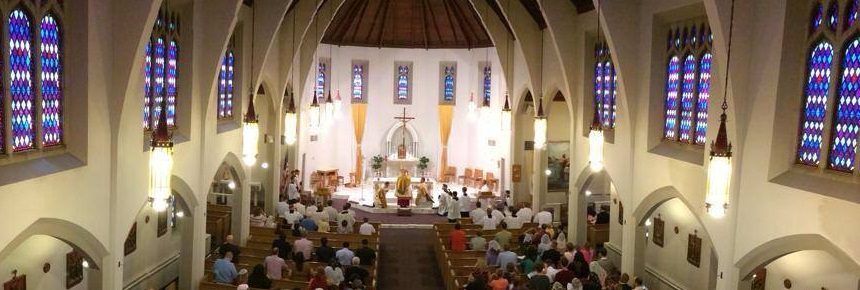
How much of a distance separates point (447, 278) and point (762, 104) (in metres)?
8.37

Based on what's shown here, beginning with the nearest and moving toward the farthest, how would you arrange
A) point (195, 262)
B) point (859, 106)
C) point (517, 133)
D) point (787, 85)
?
point (859, 106), point (787, 85), point (195, 262), point (517, 133)

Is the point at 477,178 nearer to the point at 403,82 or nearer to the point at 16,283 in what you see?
the point at 403,82

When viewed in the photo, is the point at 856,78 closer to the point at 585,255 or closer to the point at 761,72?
the point at 761,72

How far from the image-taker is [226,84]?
59.4ft

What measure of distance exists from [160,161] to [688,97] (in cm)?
993

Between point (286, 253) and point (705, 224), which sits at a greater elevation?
point (705, 224)

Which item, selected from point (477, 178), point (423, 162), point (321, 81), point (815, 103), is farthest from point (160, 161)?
point (477, 178)

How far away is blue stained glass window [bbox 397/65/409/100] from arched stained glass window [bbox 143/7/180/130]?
1809 cm

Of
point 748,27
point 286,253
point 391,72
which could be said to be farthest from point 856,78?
point 391,72

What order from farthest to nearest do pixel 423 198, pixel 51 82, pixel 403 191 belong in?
1. pixel 423 198
2. pixel 403 191
3. pixel 51 82

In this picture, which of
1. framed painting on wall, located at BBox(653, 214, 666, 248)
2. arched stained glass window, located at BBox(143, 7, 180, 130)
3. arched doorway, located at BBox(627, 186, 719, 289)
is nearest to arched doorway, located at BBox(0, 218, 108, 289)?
arched stained glass window, located at BBox(143, 7, 180, 130)

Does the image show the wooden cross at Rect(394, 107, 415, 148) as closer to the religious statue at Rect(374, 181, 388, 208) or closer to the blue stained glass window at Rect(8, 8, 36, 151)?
the religious statue at Rect(374, 181, 388, 208)

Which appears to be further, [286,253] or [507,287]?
[286,253]

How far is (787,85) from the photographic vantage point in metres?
10.1
